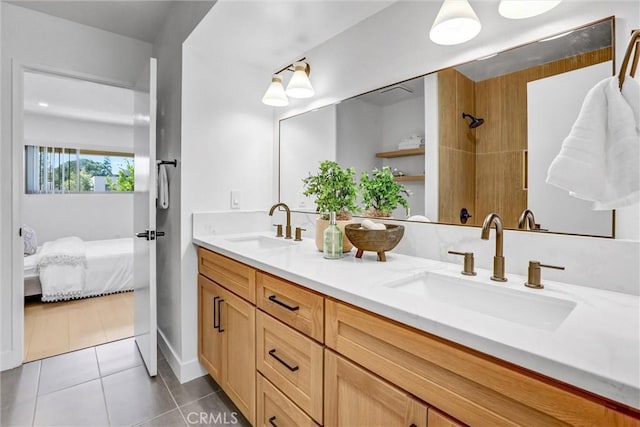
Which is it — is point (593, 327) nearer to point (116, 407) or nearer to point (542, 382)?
point (542, 382)

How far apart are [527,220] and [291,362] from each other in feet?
3.26

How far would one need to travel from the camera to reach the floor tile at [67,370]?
6.37 feet

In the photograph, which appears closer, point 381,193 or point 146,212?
point 381,193

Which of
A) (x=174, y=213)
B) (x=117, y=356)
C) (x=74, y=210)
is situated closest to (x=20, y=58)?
(x=174, y=213)

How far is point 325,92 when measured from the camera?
1.94m

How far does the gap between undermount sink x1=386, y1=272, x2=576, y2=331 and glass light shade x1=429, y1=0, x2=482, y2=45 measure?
2.92 feet

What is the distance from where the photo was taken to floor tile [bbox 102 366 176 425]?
5.47ft

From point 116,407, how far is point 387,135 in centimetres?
209

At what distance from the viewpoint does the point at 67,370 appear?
6.87ft

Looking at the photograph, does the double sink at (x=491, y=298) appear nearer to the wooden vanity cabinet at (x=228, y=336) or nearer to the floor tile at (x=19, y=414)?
the wooden vanity cabinet at (x=228, y=336)

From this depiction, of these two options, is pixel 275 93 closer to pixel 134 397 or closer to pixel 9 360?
pixel 134 397

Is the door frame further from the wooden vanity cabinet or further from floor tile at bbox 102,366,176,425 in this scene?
the wooden vanity cabinet

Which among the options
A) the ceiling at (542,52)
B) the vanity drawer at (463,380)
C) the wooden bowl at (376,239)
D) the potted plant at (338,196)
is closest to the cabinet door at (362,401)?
the vanity drawer at (463,380)

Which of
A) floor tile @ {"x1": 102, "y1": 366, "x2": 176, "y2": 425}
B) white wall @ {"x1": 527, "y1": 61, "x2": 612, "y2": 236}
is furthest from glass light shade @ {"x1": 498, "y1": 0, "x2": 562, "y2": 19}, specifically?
floor tile @ {"x1": 102, "y1": 366, "x2": 176, "y2": 425}
